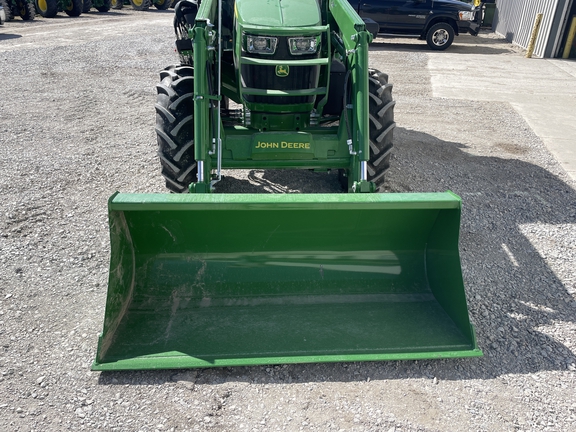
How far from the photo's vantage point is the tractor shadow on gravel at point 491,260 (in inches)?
113

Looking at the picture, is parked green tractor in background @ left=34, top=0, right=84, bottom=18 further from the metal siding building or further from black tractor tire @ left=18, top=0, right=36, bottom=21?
the metal siding building

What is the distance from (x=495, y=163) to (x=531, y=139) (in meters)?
1.50

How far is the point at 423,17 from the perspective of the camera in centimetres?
1412

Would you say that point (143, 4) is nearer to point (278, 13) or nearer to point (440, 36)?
point (440, 36)

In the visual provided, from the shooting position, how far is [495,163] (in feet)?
20.4

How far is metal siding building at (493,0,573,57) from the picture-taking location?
13590 millimetres

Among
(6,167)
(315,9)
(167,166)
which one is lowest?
(6,167)

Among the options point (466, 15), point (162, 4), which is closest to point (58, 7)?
point (162, 4)

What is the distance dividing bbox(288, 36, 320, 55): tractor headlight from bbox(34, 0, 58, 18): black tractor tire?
58.4 ft

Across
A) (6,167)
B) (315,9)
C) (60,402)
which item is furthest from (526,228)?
(6,167)

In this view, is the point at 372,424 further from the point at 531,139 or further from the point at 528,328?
the point at 531,139

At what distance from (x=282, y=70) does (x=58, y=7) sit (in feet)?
62.3

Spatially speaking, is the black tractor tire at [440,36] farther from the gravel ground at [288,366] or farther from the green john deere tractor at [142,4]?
the green john deere tractor at [142,4]

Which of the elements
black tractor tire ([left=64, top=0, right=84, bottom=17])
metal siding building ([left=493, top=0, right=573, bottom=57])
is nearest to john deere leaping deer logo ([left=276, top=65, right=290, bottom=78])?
metal siding building ([left=493, top=0, right=573, bottom=57])
